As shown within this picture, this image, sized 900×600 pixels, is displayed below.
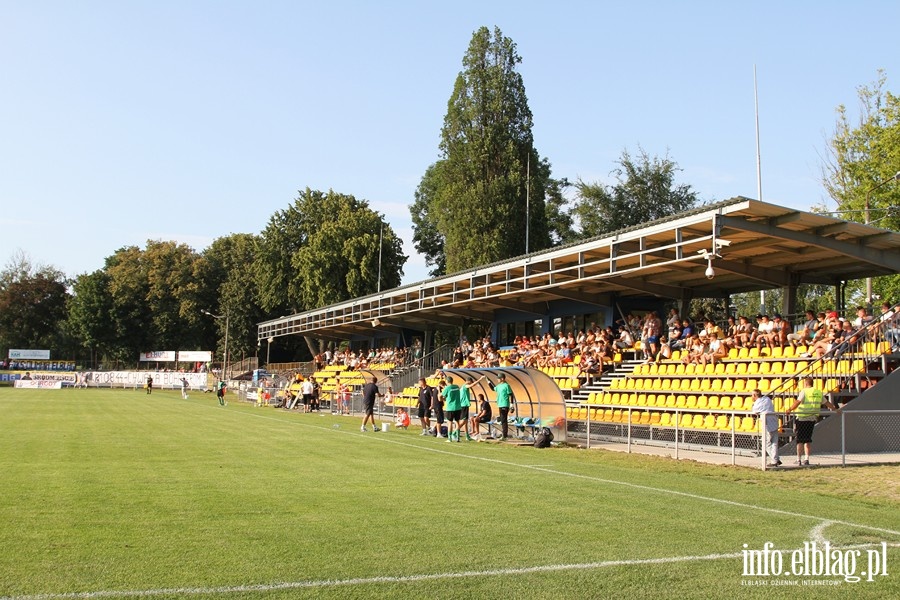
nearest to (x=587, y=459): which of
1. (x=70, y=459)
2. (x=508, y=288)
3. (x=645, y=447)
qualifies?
(x=645, y=447)

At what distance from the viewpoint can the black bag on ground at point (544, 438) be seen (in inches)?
832

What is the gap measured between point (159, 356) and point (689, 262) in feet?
262

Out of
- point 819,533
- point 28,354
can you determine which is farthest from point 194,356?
point 819,533

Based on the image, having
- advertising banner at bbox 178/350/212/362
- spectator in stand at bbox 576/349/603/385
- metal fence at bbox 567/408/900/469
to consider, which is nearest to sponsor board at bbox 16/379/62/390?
advertising banner at bbox 178/350/212/362

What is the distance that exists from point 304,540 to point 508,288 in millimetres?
24454

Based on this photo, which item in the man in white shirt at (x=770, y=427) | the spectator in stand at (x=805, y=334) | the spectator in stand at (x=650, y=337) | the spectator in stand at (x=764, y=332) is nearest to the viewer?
the man in white shirt at (x=770, y=427)

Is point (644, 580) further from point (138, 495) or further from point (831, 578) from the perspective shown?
point (138, 495)

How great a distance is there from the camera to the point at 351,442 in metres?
21.2

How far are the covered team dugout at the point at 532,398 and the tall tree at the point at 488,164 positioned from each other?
3101 centimetres

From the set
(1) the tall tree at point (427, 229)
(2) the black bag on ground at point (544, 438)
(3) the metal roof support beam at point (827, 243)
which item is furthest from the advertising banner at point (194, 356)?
(3) the metal roof support beam at point (827, 243)

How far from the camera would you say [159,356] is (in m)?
92.9

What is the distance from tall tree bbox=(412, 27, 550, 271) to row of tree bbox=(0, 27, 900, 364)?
0.31 feet

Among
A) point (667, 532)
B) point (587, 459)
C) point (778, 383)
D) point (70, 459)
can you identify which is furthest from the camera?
point (778, 383)

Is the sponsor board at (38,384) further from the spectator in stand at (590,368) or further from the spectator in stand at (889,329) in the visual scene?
the spectator in stand at (889,329)
